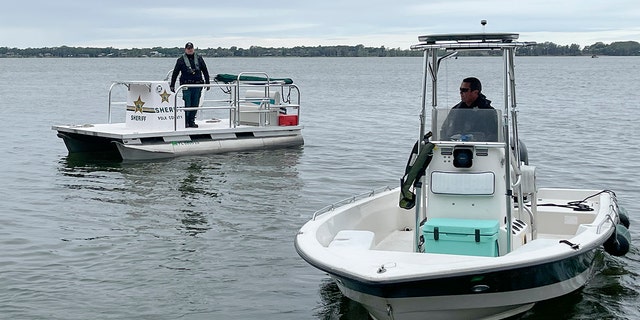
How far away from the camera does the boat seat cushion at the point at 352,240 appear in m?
7.43

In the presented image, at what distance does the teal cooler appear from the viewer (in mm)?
7340

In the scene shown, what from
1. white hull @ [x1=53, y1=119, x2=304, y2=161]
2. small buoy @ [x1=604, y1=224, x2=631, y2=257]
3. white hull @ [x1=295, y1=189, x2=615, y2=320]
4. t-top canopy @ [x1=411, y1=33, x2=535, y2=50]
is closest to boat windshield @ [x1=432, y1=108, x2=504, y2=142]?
t-top canopy @ [x1=411, y1=33, x2=535, y2=50]

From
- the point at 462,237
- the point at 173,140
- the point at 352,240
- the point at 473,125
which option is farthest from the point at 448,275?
the point at 173,140

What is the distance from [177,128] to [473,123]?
34.2ft

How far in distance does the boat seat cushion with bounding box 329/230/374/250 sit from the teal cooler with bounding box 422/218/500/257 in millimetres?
496

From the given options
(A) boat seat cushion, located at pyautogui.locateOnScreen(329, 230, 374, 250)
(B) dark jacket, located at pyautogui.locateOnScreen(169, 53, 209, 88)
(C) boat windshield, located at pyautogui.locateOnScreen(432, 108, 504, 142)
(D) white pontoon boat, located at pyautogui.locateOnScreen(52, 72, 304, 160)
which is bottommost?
(A) boat seat cushion, located at pyautogui.locateOnScreen(329, 230, 374, 250)

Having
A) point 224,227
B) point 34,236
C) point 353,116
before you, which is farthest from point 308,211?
point 353,116

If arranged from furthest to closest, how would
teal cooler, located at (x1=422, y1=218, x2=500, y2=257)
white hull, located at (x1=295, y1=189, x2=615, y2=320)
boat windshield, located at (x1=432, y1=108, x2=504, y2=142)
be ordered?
1. boat windshield, located at (x1=432, y1=108, x2=504, y2=142)
2. teal cooler, located at (x1=422, y1=218, x2=500, y2=257)
3. white hull, located at (x1=295, y1=189, x2=615, y2=320)

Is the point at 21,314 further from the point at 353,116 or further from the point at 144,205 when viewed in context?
the point at 353,116

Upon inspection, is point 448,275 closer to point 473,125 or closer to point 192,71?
point 473,125

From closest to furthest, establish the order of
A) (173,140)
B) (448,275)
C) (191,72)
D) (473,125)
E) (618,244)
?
(448,275) → (473,125) → (618,244) → (173,140) → (191,72)

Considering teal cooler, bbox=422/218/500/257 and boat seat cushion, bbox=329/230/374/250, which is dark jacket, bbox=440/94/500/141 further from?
boat seat cushion, bbox=329/230/374/250

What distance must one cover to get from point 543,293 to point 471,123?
1.62 m

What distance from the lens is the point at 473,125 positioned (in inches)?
310
